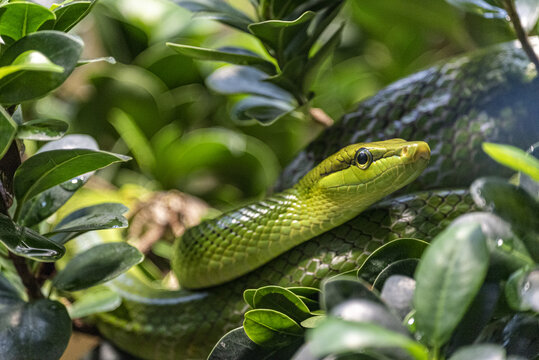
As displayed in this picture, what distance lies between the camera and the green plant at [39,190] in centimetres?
69

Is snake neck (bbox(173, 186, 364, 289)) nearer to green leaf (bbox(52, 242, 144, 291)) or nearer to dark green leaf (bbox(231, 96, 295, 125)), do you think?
dark green leaf (bbox(231, 96, 295, 125))

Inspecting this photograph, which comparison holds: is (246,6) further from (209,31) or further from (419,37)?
(419,37)

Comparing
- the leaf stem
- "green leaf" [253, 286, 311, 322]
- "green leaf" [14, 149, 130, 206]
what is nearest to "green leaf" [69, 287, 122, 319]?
"green leaf" [14, 149, 130, 206]

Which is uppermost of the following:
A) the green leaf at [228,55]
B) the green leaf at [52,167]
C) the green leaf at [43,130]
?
the green leaf at [228,55]

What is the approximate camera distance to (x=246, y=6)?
2652mm

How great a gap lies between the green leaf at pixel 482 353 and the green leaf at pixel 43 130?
60cm

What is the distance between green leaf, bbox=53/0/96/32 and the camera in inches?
30.3

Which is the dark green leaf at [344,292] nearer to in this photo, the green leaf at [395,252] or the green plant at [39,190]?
the green leaf at [395,252]

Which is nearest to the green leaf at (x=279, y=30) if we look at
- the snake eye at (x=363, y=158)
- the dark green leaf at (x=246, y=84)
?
the dark green leaf at (x=246, y=84)

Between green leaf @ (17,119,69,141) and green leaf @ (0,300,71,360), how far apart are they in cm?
30

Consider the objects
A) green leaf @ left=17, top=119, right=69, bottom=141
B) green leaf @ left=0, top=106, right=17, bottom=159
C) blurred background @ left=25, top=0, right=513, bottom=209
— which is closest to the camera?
green leaf @ left=0, top=106, right=17, bottom=159

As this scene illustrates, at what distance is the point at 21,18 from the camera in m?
0.74

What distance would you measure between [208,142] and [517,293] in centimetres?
126

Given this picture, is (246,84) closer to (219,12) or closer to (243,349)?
(219,12)
